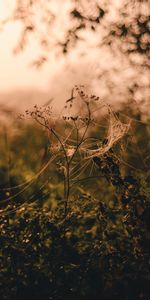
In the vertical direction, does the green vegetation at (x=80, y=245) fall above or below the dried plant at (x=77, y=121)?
below

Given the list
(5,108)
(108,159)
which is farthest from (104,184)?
(108,159)

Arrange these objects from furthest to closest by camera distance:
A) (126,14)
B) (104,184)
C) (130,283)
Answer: (104,184) < (126,14) < (130,283)

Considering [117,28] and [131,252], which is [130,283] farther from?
[117,28]

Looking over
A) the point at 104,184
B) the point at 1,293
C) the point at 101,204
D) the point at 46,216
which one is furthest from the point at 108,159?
the point at 104,184

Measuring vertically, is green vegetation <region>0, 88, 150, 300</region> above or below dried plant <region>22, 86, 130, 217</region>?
below

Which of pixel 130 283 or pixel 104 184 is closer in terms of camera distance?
pixel 130 283

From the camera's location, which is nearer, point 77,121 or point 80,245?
point 77,121

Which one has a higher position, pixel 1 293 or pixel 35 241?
pixel 35 241

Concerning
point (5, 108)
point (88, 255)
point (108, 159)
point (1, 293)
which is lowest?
point (1, 293)

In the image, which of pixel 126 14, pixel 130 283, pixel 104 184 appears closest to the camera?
pixel 130 283

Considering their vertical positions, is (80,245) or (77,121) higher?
(77,121)
